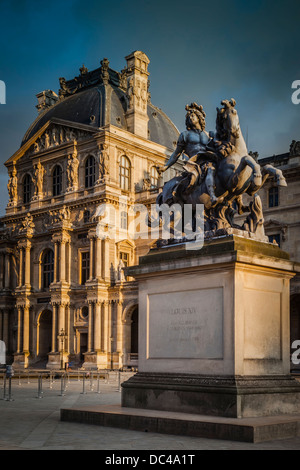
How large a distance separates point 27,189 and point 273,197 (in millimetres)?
31903

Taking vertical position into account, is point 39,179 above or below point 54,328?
above

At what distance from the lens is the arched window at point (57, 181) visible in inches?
2758

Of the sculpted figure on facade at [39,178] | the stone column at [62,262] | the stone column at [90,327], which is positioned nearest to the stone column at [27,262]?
the stone column at [62,262]

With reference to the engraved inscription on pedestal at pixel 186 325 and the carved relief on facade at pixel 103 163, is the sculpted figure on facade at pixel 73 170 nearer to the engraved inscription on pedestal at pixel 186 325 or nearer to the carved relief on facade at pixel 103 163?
the carved relief on facade at pixel 103 163

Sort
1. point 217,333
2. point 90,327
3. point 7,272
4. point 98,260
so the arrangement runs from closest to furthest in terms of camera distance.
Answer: point 217,333, point 98,260, point 90,327, point 7,272

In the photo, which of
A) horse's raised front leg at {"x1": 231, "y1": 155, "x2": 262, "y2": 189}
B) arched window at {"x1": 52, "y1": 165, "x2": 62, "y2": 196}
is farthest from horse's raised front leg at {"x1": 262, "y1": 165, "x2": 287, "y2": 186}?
arched window at {"x1": 52, "y1": 165, "x2": 62, "y2": 196}

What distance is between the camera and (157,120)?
247ft

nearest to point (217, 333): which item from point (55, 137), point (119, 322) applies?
point (119, 322)

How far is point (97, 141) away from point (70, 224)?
324 inches

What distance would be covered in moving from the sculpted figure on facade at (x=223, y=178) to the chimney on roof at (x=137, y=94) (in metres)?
54.8

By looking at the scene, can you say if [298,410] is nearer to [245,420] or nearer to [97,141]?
[245,420]

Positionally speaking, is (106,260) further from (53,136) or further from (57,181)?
(53,136)

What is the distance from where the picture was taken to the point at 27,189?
74.1 meters

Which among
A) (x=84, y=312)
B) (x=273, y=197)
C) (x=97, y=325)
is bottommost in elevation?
(x=97, y=325)
